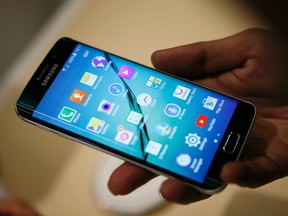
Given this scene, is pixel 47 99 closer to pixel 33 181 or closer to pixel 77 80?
pixel 77 80

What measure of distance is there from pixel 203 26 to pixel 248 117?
0.26 meters

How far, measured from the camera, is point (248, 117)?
439mm

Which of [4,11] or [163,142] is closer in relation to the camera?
[163,142]

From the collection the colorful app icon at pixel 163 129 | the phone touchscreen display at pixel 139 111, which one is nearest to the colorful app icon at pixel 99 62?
the phone touchscreen display at pixel 139 111

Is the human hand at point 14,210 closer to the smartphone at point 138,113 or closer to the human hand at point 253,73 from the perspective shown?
the smartphone at point 138,113

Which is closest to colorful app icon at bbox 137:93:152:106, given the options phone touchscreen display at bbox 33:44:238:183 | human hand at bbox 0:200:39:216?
phone touchscreen display at bbox 33:44:238:183

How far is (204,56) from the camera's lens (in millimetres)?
508

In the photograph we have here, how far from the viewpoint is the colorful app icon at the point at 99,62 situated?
49 cm

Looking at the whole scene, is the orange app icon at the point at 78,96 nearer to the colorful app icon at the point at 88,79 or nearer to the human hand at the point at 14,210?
the colorful app icon at the point at 88,79

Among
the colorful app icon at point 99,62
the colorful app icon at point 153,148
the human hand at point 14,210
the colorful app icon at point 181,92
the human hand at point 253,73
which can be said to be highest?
the human hand at point 253,73

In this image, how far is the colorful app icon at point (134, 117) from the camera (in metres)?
0.45

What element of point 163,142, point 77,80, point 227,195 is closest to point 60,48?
point 77,80

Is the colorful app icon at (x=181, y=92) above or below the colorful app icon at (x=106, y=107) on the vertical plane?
above

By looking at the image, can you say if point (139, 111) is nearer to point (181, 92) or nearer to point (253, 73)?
point (181, 92)
